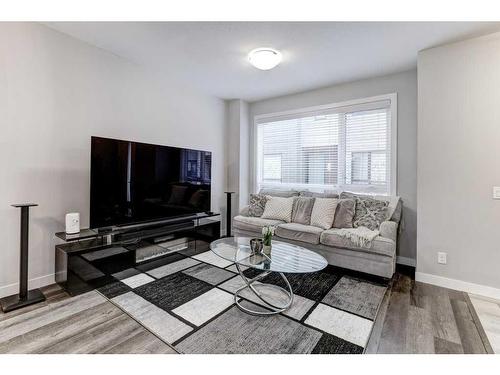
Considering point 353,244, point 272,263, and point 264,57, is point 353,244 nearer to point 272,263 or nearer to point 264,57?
point 272,263

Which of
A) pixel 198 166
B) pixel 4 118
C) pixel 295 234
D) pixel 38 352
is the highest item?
pixel 4 118

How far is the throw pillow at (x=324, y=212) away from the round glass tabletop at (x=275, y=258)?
82 centimetres

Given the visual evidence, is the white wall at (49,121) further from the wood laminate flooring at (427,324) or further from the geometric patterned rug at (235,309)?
the wood laminate flooring at (427,324)

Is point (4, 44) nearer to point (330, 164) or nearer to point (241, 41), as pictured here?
point (241, 41)

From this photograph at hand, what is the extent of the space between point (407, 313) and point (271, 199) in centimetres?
223

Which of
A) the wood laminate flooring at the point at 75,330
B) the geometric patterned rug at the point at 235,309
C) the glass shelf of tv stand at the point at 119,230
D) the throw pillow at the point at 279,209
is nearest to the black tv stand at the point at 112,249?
the glass shelf of tv stand at the point at 119,230

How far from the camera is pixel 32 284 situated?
7.75 feet

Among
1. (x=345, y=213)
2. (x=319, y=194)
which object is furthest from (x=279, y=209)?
(x=345, y=213)

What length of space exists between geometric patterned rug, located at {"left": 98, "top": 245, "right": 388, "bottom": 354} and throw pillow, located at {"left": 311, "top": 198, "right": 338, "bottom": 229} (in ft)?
1.85

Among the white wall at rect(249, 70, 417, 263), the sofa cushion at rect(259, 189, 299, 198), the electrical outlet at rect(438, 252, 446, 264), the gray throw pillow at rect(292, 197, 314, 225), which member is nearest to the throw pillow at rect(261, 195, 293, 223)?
the gray throw pillow at rect(292, 197, 314, 225)

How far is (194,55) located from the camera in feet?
9.36
